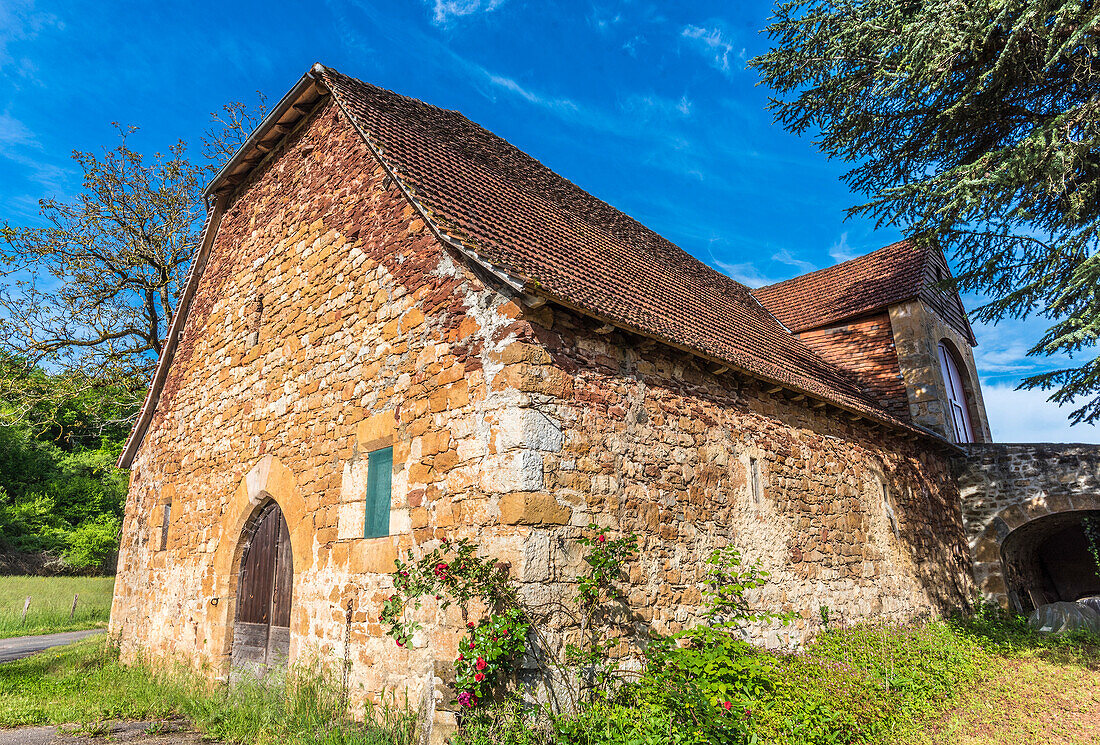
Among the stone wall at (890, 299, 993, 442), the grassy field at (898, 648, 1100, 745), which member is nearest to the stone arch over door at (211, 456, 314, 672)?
the grassy field at (898, 648, 1100, 745)

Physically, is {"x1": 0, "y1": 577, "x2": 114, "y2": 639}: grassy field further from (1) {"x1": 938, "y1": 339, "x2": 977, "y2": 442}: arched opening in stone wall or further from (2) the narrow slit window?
(1) {"x1": 938, "y1": 339, "x2": 977, "y2": 442}: arched opening in stone wall

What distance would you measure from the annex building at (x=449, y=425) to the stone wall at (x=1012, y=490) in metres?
0.16

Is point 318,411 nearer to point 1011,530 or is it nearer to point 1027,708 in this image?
point 1027,708

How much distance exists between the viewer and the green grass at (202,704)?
4855 mm

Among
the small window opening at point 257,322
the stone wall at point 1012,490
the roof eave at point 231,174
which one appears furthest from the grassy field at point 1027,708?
the roof eave at point 231,174

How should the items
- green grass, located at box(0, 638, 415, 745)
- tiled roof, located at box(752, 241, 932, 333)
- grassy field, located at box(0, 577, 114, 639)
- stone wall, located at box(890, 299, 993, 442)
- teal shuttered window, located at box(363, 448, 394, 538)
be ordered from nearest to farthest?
green grass, located at box(0, 638, 415, 745)
teal shuttered window, located at box(363, 448, 394, 538)
stone wall, located at box(890, 299, 993, 442)
tiled roof, located at box(752, 241, 932, 333)
grassy field, located at box(0, 577, 114, 639)

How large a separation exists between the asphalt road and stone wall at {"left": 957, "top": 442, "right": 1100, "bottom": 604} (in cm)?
1757

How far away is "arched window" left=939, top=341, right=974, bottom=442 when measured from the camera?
13.2 metres

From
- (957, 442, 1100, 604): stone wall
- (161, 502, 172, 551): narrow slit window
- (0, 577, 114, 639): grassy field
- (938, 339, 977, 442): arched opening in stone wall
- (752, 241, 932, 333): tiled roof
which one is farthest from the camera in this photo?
(0, 577, 114, 639): grassy field

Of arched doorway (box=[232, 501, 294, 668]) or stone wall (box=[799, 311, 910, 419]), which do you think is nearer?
arched doorway (box=[232, 501, 294, 668])

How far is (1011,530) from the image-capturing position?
1156 cm

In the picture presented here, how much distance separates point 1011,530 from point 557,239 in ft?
34.8

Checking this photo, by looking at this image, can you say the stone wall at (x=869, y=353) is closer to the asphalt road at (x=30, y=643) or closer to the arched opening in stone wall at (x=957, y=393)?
the arched opening in stone wall at (x=957, y=393)

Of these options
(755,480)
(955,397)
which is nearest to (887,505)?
(755,480)
